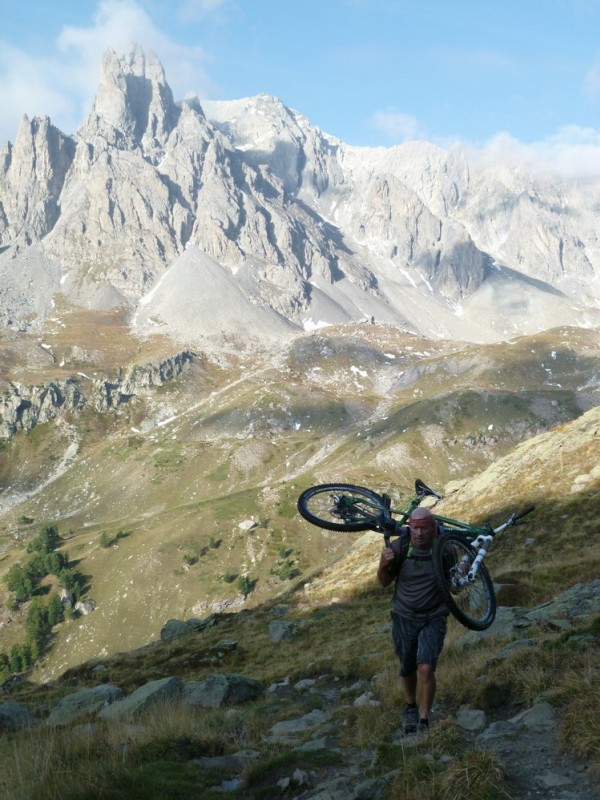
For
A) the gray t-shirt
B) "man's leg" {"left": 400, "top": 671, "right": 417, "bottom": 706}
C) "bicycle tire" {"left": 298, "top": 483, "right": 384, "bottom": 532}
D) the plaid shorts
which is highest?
"bicycle tire" {"left": 298, "top": 483, "right": 384, "bottom": 532}

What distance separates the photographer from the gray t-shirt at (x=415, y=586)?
9.30m

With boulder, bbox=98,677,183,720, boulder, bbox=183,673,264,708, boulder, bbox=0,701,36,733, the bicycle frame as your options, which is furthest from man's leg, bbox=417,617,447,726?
boulder, bbox=0,701,36,733

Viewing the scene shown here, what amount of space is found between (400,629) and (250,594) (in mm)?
87144

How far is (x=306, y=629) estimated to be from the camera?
27.2 meters

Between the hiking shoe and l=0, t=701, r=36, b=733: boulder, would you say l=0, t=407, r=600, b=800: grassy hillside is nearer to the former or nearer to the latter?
the hiking shoe

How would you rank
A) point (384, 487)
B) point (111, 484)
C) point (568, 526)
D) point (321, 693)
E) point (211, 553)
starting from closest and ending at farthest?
point (321, 693) → point (568, 526) → point (211, 553) → point (384, 487) → point (111, 484)

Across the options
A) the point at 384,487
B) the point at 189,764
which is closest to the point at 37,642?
the point at 384,487

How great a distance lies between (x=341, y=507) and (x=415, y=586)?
392cm

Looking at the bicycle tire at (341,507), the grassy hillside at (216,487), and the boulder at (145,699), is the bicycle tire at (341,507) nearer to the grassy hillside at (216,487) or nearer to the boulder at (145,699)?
the boulder at (145,699)

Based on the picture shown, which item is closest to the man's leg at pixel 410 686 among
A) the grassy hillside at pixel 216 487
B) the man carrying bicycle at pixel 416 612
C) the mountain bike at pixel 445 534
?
the man carrying bicycle at pixel 416 612

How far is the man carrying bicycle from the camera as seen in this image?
9.10 metres

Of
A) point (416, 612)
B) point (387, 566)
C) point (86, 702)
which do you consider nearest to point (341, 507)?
point (387, 566)

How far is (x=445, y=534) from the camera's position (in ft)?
31.8

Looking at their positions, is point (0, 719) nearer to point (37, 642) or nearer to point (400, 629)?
point (400, 629)
